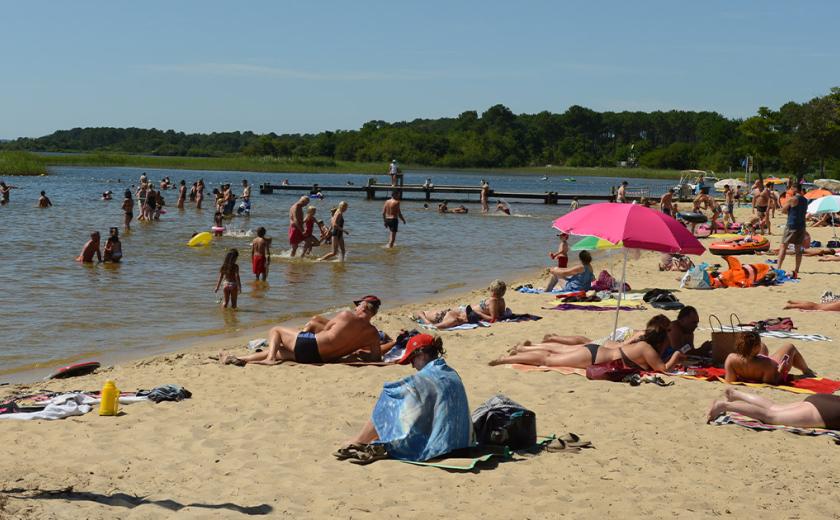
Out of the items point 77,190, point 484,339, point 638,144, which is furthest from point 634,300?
point 638,144

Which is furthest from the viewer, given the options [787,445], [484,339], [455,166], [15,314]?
[455,166]

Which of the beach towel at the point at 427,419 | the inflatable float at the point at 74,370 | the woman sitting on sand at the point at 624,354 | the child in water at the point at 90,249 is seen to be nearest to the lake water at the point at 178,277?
the child in water at the point at 90,249

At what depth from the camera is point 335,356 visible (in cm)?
898

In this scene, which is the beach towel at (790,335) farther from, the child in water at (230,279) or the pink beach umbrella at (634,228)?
the child in water at (230,279)

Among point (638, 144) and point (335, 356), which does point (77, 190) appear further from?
point (638, 144)

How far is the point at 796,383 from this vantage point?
7996 mm

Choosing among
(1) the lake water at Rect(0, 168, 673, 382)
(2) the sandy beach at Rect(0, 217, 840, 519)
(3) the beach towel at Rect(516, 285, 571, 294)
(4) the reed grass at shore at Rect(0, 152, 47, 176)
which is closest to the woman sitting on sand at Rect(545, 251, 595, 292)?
(3) the beach towel at Rect(516, 285, 571, 294)

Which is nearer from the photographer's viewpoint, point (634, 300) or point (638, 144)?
point (634, 300)

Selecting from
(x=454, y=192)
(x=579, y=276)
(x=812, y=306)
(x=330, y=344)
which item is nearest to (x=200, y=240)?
(x=579, y=276)

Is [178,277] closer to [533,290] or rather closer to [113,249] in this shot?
[113,249]

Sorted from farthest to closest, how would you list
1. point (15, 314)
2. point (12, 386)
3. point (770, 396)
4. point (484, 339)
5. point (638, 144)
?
point (638, 144)
point (15, 314)
point (484, 339)
point (12, 386)
point (770, 396)

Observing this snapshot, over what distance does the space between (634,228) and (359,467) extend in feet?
13.3

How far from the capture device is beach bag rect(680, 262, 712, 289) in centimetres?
1379

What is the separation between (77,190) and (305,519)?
52210 millimetres
